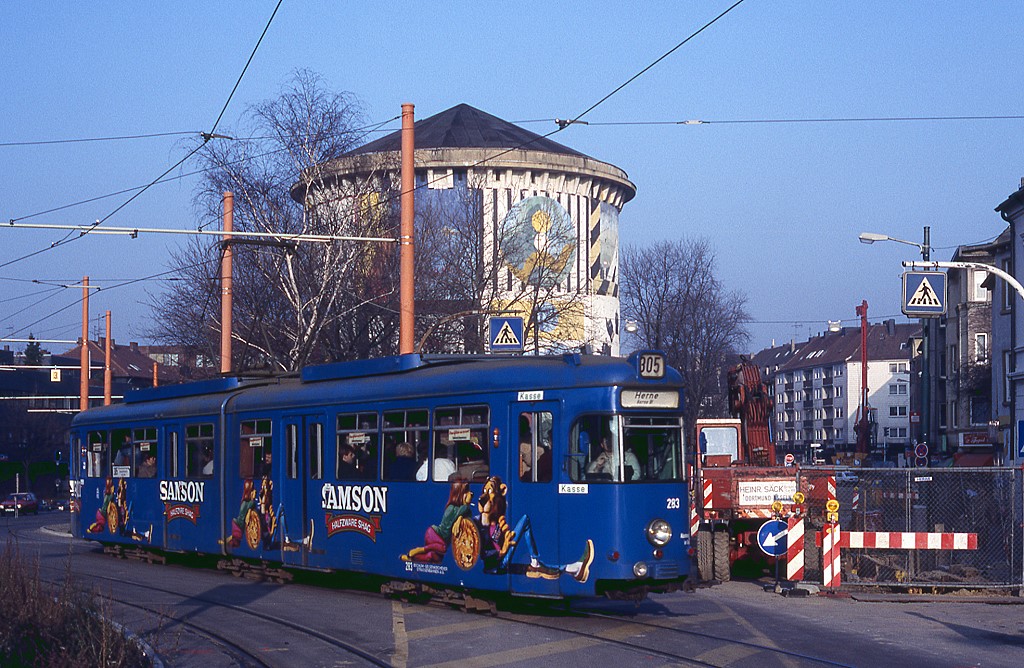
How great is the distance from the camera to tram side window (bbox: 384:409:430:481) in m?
16.0

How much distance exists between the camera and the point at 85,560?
2538 centimetres

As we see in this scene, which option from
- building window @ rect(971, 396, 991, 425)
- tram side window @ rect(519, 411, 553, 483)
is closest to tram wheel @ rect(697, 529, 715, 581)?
tram side window @ rect(519, 411, 553, 483)

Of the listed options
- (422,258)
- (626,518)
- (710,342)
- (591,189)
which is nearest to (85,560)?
(626,518)

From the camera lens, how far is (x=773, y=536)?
18844 millimetres

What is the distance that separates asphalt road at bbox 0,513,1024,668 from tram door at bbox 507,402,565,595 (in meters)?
0.53

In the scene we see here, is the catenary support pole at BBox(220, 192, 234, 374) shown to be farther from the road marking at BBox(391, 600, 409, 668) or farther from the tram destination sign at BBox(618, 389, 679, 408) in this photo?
the tram destination sign at BBox(618, 389, 679, 408)

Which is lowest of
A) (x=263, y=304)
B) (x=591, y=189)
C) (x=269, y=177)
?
(x=263, y=304)

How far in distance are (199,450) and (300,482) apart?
3.69m

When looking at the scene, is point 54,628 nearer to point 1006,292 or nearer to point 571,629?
point 571,629

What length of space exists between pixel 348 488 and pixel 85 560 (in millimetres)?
10106

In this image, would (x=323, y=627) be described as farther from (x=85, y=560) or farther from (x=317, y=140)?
(x=317, y=140)

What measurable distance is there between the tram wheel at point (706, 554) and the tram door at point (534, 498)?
6789 millimetres

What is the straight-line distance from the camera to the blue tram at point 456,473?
14102 millimetres

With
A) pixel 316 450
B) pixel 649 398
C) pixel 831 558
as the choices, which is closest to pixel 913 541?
pixel 831 558
